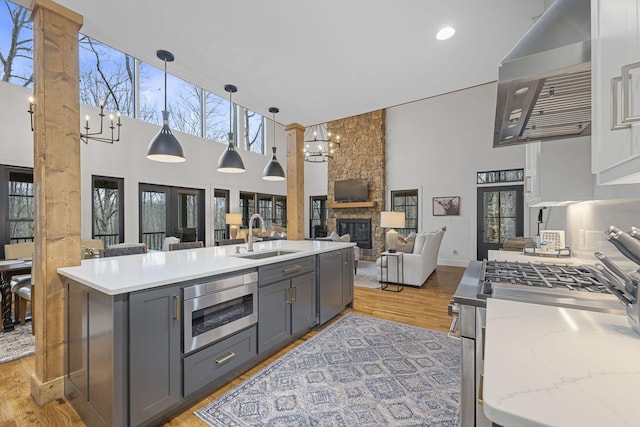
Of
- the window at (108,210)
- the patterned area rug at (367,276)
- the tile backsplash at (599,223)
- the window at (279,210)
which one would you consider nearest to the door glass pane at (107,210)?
the window at (108,210)

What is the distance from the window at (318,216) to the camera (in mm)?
9320

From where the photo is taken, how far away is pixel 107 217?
5422 mm

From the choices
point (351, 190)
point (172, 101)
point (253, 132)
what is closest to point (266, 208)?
point (253, 132)

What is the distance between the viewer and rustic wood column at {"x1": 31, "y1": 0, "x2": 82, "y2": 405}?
175 cm

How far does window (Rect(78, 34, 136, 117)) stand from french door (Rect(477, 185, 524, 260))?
8.36 metres

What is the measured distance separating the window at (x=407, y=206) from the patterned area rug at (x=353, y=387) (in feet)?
16.8

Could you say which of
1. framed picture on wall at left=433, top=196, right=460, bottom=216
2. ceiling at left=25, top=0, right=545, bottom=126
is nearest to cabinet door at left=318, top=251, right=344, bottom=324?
ceiling at left=25, top=0, right=545, bottom=126

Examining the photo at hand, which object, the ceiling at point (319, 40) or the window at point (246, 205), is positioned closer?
the ceiling at point (319, 40)

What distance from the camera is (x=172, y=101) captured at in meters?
6.63

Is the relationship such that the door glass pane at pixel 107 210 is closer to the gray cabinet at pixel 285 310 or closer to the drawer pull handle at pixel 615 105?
the gray cabinet at pixel 285 310

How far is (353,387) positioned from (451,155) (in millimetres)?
6555

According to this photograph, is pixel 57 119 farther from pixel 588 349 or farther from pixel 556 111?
pixel 556 111

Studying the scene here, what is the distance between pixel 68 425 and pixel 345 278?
2.66m

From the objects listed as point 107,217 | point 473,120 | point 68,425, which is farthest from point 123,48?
point 473,120
